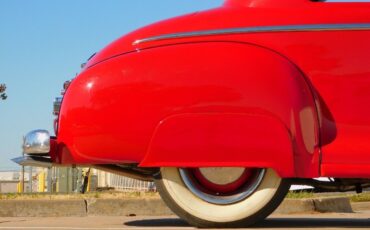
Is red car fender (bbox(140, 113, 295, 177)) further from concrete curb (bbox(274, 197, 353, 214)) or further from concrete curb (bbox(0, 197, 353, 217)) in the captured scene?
concrete curb (bbox(274, 197, 353, 214))

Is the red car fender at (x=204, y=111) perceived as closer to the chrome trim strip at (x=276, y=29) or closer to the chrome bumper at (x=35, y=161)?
the chrome trim strip at (x=276, y=29)

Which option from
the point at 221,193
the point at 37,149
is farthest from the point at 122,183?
the point at 221,193

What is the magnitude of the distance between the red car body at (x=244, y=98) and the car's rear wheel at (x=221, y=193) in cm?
17

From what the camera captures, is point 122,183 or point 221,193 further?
point 122,183

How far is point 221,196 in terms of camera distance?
3.96 meters

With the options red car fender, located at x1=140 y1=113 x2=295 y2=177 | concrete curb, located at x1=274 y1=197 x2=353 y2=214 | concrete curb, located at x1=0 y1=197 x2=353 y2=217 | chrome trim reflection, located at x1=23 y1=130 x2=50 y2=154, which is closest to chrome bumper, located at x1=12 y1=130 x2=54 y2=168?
chrome trim reflection, located at x1=23 y1=130 x2=50 y2=154

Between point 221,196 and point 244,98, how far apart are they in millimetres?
A: 601

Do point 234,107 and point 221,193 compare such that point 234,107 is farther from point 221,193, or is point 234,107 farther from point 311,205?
point 311,205

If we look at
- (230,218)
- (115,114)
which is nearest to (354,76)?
(230,218)

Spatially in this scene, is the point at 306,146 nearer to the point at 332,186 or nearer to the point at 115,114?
the point at 332,186

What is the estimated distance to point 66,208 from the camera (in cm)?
646

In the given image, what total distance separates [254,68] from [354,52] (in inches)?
22.3

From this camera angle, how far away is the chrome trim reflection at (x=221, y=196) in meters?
3.91

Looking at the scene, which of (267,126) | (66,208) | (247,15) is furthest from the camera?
(66,208)
